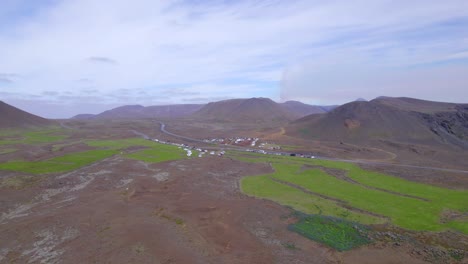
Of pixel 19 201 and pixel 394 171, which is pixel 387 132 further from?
pixel 19 201

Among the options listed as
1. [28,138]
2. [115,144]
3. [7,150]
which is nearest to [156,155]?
[115,144]

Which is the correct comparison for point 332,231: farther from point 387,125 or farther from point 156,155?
point 387,125

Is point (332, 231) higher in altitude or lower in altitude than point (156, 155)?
lower

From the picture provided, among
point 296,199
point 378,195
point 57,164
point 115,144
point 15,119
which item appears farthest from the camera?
point 15,119

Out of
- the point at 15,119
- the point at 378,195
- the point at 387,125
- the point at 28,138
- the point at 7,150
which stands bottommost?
the point at 378,195

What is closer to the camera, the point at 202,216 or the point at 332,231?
the point at 332,231

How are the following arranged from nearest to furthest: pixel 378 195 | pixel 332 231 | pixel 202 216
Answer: pixel 332 231 < pixel 202 216 < pixel 378 195

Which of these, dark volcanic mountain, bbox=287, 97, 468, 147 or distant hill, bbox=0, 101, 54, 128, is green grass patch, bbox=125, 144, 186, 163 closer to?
dark volcanic mountain, bbox=287, 97, 468, 147

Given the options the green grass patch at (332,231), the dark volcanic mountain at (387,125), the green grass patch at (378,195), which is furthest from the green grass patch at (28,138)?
the green grass patch at (332,231)
